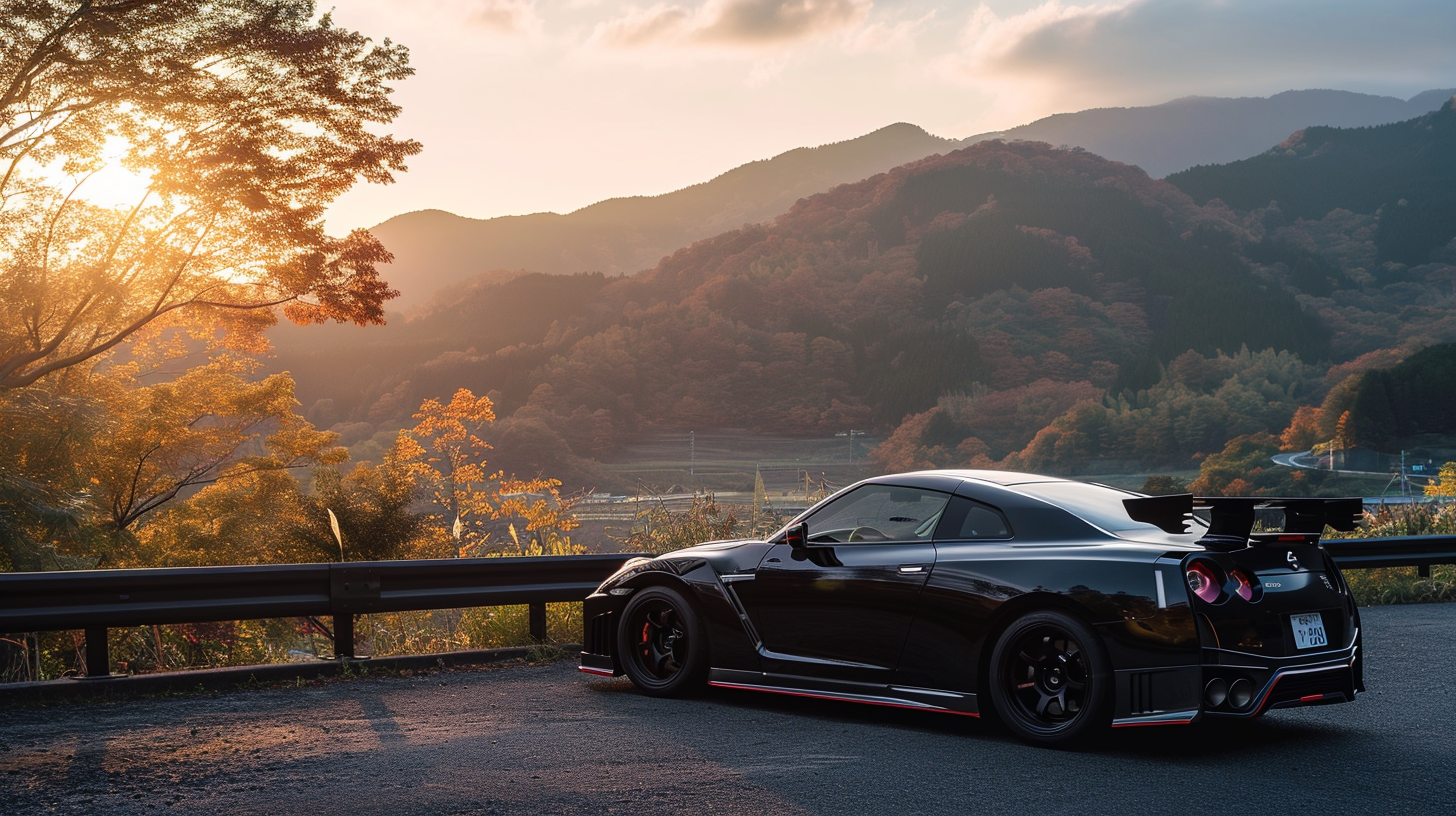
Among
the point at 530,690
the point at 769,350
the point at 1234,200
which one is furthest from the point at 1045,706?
the point at 1234,200

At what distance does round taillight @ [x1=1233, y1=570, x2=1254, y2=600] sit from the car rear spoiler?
13cm

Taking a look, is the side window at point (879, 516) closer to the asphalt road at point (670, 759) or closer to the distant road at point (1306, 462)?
the asphalt road at point (670, 759)

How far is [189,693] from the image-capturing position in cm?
754

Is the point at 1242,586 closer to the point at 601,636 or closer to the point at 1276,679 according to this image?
the point at 1276,679

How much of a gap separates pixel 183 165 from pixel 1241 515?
17.5 metres

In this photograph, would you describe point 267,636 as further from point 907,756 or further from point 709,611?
point 907,756

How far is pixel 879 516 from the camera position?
673 cm

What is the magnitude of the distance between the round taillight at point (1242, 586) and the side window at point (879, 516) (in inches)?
59.0

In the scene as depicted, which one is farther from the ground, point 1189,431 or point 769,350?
point 769,350

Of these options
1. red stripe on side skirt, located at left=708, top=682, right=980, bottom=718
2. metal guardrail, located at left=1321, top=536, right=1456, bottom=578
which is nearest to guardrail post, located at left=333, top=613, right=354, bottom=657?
red stripe on side skirt, located at left=708, top=682, right=980, bottom=718

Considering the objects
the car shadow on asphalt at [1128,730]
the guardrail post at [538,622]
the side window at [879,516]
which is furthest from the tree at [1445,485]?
the side window at [879,516]

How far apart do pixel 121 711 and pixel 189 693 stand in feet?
2.16

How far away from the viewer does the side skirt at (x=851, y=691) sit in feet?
19.7

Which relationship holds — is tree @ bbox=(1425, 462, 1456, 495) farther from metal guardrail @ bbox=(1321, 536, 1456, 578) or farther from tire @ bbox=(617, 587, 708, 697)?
tire @ bbox=(617, 587, 708, 697)
